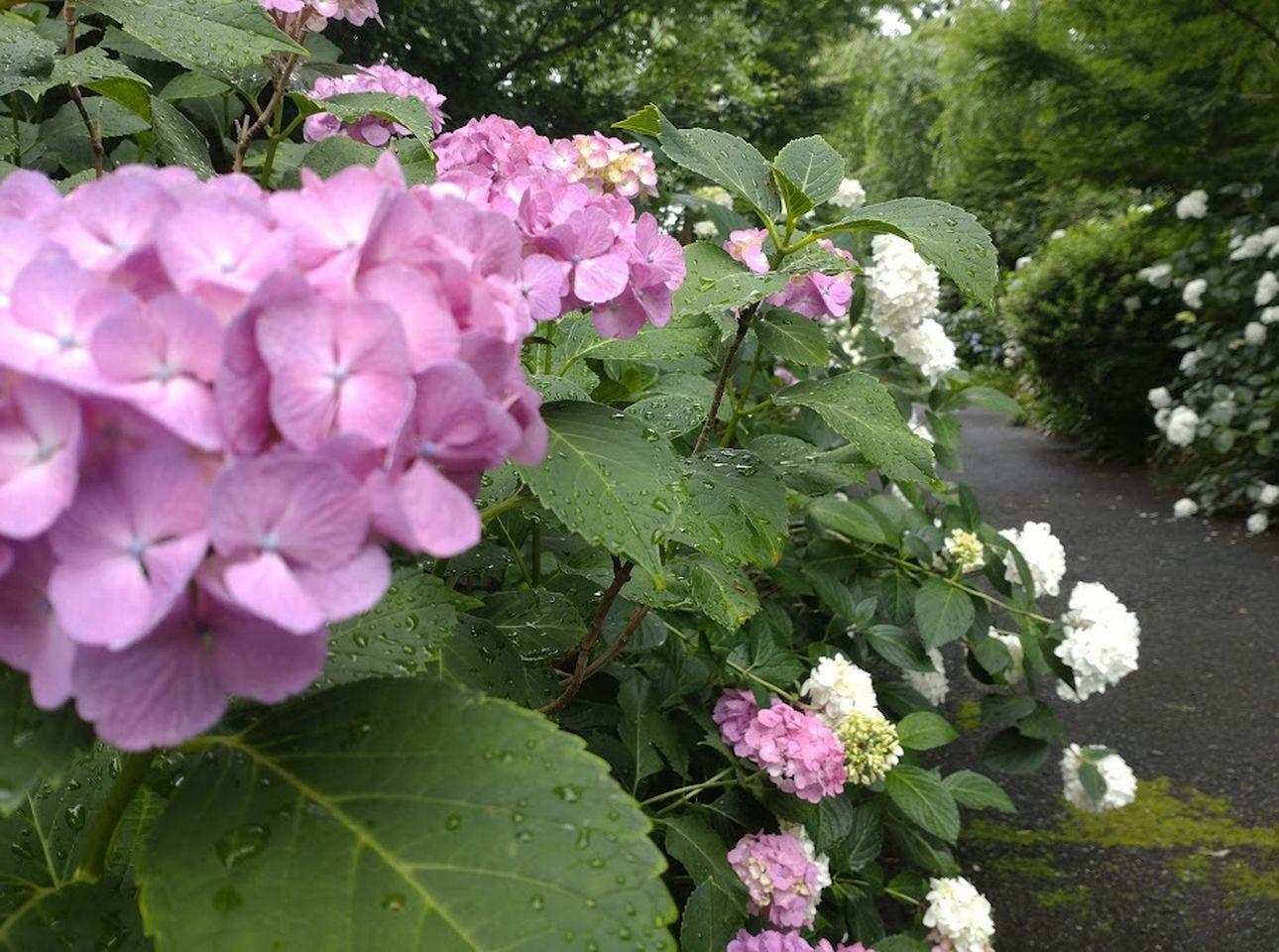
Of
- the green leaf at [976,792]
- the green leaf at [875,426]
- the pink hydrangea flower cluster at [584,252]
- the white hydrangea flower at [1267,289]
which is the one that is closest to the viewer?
the pink hydrangea flower cluster at [584,252]

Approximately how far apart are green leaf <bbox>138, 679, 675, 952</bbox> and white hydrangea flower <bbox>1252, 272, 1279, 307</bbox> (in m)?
6.59

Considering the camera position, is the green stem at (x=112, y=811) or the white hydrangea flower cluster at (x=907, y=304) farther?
the white hydrangea flower cluster at (x=907, y=304)

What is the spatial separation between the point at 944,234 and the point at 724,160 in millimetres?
267

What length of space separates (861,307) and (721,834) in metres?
1.52

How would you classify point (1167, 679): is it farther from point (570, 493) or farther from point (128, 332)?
point (128, 332)

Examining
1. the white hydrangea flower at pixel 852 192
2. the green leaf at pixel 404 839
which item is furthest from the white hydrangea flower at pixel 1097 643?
the green leaf at pixel 404 839

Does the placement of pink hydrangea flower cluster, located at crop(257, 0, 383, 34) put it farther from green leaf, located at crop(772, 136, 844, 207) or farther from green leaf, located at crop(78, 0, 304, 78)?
green leaf, located at crop(772, 136, 844, 207)

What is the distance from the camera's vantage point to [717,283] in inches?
39.6

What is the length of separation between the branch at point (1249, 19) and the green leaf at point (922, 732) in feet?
19.6

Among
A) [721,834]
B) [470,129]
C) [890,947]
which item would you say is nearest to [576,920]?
[470,129]

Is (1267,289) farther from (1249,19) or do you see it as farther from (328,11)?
(328,11)

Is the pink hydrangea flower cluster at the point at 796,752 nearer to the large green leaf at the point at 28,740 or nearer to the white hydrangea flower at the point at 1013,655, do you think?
the white hydrangea flower at the point at 1013,655

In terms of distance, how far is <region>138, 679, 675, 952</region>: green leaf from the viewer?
1.39 feet

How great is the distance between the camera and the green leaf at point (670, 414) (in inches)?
42.1
